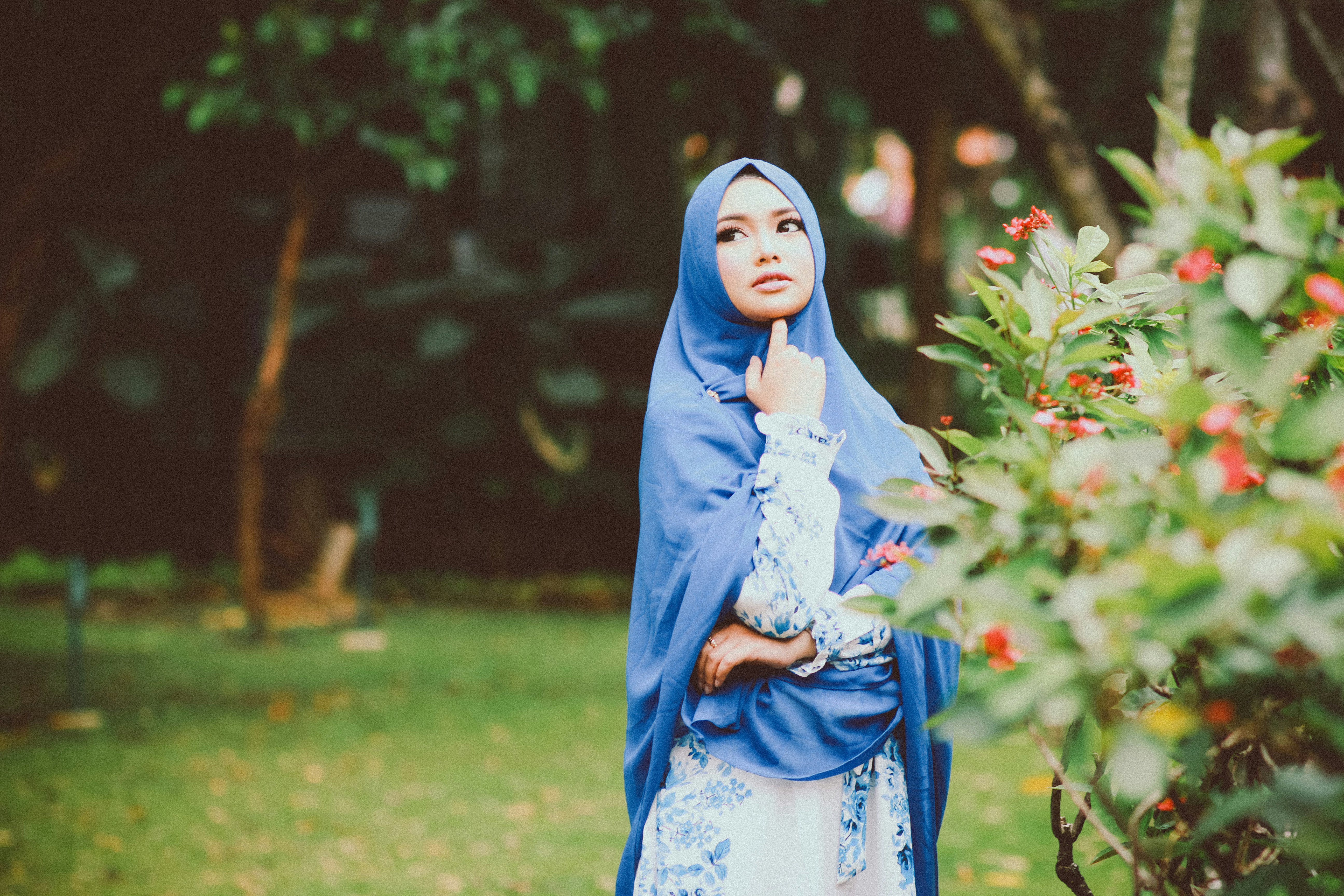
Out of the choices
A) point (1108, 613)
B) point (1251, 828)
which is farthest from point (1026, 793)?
point (1108, 613)

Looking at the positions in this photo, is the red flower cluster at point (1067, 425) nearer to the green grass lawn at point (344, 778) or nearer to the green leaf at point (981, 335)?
the green leaf at point (981, 335)

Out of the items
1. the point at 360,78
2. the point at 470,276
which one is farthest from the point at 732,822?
the point at 470,276

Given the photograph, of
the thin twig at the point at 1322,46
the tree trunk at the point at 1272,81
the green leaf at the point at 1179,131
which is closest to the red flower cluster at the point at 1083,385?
the green leaf at the point at 1179,131

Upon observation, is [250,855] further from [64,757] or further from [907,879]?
[907,879]

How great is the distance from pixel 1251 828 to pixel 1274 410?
0.51 metres

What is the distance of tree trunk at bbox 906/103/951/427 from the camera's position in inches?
334

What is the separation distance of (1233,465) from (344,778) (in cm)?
497

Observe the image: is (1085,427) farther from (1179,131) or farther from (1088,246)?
(1088,246)

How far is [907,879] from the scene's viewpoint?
83.2 inches

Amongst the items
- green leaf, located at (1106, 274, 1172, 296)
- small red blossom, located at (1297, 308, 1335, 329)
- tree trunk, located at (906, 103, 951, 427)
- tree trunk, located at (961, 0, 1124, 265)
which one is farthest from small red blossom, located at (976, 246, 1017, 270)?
tree trunk, located at (906, 103, 951, 427)

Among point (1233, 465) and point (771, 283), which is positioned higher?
point (771, 283)

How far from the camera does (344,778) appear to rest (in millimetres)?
5480

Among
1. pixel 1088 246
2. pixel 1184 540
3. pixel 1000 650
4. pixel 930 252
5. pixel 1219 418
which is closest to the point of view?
pixel 1184 540

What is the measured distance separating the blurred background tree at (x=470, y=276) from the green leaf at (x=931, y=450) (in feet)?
19.1
